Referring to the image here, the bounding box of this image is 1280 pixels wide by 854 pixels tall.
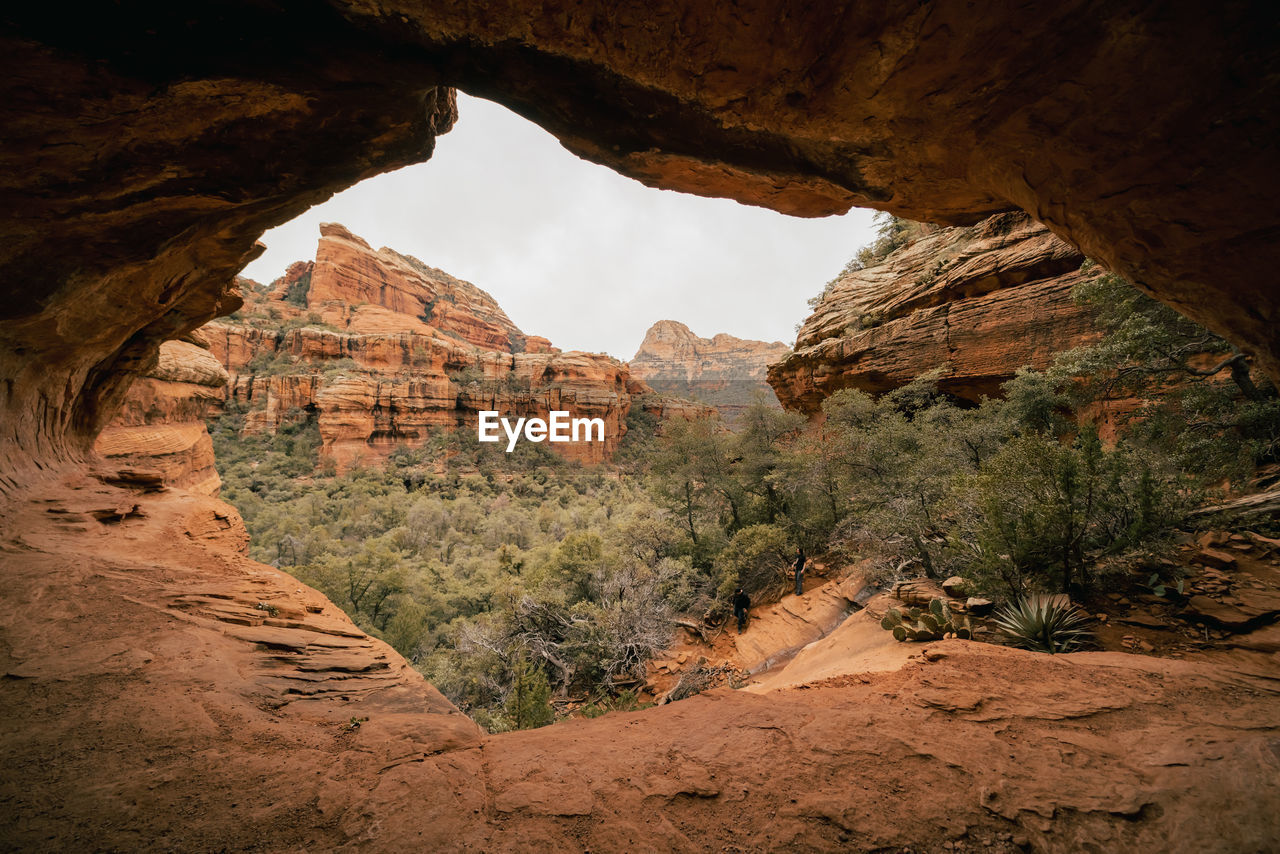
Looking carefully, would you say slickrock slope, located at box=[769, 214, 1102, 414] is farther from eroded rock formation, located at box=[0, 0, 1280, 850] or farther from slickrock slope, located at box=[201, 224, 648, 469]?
slickrock slope, located at box=[201, 224, 648, 469]

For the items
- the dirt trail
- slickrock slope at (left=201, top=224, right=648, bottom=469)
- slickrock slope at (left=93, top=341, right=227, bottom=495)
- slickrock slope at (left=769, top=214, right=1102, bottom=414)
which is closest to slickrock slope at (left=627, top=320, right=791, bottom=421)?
slickrock slope at (left=201, top=224, right=648, bottom=469)

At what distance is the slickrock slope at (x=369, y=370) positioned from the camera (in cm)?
2981

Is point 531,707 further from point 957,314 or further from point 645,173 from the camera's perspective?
point 957,314

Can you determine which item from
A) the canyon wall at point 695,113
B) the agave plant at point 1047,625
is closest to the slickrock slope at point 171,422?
the canyon wall at point 695,113

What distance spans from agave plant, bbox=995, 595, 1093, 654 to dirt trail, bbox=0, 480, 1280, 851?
1.67 ft

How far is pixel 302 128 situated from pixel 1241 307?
6728mm

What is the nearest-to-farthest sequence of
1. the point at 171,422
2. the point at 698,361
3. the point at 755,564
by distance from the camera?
the point at 171,422
the point at 755,564
the point at 698,361

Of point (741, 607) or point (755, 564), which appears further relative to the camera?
point (755, 564)

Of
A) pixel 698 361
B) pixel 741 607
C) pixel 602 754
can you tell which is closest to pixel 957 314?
pixel 741 607

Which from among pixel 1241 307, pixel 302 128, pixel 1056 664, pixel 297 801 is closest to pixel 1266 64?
pixel 1241 307

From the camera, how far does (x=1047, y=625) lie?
Answer: 365 cm

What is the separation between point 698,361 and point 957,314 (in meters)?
91.1

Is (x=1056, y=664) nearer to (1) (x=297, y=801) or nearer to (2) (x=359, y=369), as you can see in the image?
(1) (x=297, y=801)

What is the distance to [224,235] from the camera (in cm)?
449
